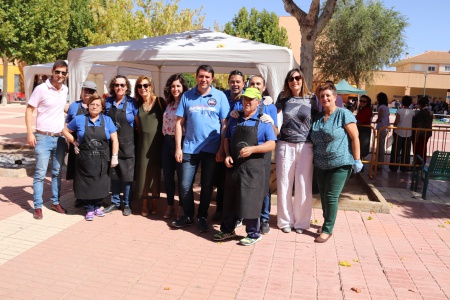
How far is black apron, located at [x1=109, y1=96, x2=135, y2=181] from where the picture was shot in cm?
552

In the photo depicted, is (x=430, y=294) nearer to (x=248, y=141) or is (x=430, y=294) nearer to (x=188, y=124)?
(x=248, y=141)

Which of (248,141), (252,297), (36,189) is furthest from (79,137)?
(252,297)

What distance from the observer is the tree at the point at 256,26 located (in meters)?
40.2

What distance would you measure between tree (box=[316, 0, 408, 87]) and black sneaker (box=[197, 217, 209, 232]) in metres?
31.5

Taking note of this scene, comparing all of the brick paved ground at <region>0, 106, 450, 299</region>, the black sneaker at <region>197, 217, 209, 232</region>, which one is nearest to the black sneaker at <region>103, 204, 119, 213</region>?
the brick paved ground at <region>0, 106, 450, 299</region>

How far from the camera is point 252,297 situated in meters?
3.64

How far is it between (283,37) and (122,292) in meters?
39.5

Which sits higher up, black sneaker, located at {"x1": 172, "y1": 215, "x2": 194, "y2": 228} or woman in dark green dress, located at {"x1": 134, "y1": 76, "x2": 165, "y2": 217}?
woman in dark green dress, located at {"x1": 134, "y1": 76, "x2": 165, "y2": 217}

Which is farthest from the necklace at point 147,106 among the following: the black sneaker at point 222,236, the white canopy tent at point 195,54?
the black sneaker at point 222,236

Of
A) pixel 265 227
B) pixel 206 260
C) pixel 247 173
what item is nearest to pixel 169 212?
pixel 265 227

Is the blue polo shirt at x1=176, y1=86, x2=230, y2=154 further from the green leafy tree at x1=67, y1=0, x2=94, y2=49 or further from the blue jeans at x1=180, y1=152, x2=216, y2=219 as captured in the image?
the green leafy tree at x1=67, y1=0, x2=94, y2=49

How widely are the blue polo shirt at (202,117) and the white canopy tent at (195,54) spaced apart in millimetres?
1631

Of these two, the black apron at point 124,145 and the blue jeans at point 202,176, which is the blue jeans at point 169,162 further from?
the black apron at point 124,145

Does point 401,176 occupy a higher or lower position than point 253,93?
lower
